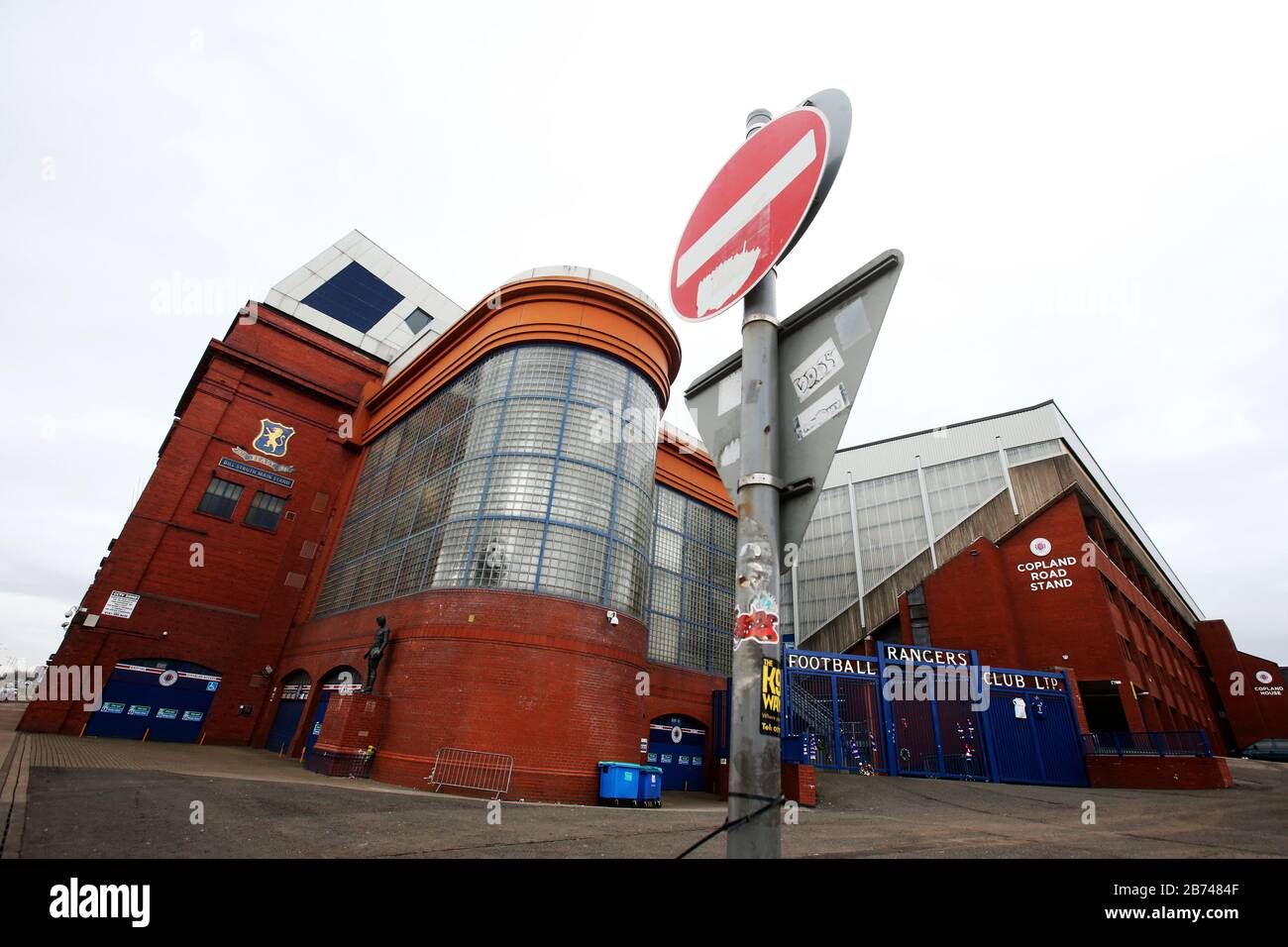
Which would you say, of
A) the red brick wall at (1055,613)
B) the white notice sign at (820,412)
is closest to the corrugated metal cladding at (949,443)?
the red brick wall at (1055,613)

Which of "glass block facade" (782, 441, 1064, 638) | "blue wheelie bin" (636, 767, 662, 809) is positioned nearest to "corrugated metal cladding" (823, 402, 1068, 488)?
"glass block facade" (782, 441, 1064, 638)

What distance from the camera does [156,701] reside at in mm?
19062

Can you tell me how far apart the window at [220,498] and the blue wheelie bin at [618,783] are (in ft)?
59.5

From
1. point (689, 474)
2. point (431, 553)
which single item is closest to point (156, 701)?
point (431, 553)

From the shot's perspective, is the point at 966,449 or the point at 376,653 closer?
the point at 376,653

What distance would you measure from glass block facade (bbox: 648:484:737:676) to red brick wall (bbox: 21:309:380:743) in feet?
45.3

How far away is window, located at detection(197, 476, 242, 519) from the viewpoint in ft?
71.1

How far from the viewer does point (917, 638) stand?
29344 mm

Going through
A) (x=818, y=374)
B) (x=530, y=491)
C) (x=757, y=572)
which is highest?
(x=530, y=491)

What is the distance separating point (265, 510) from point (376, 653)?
11.8m

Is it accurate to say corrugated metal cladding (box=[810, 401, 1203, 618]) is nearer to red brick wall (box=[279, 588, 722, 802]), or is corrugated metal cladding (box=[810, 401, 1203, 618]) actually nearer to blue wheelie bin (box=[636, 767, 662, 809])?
red brick wall (box=[279, 588, 722, 802])

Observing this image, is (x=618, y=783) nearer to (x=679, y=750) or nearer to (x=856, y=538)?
(x=679, y=750)
